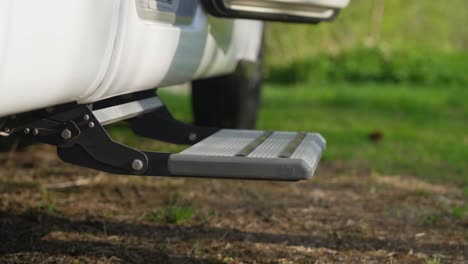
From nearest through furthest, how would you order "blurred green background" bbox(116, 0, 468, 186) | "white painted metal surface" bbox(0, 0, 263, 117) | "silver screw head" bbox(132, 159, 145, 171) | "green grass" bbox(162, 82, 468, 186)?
"white painted metal surface" bbox(0, 0, 263, 117)
"silver screw head" bbox(132, 159, 145, 171)
"green grass" bbox(162, 82, 468, 186)
"blurred green background" bbox(116, 0, 468, 186)

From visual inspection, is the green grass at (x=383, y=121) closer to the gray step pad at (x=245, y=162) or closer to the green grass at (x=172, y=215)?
the green grass at (x=172, y=215)

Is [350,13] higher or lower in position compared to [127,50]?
lower

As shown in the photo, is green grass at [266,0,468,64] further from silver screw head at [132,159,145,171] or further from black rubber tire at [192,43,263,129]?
silver screw head at [132,159,145,171]

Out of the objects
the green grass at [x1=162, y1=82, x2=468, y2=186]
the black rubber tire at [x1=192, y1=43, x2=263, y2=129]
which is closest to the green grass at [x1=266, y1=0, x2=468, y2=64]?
the green grass at [x1=162, y1=82, x2=468, y2=186]

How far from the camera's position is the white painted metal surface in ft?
6.46

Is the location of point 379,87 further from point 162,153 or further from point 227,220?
point 162,153

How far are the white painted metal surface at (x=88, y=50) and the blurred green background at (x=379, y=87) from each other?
88.7 inches

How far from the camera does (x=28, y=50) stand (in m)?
2.00

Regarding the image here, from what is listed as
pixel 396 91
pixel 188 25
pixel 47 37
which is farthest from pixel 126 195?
pixel 396 91

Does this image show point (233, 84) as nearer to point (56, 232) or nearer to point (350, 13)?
point (56, 232)

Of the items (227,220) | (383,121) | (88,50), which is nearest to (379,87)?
(383,121)

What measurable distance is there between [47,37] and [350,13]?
10.8 metres

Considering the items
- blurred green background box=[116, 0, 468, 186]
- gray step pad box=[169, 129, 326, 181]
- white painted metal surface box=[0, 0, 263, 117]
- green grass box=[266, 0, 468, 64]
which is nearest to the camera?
white painted metal surface box=[0, 0, 263, 117]

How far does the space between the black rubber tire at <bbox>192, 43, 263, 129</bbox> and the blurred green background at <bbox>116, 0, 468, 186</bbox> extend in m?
0.41
